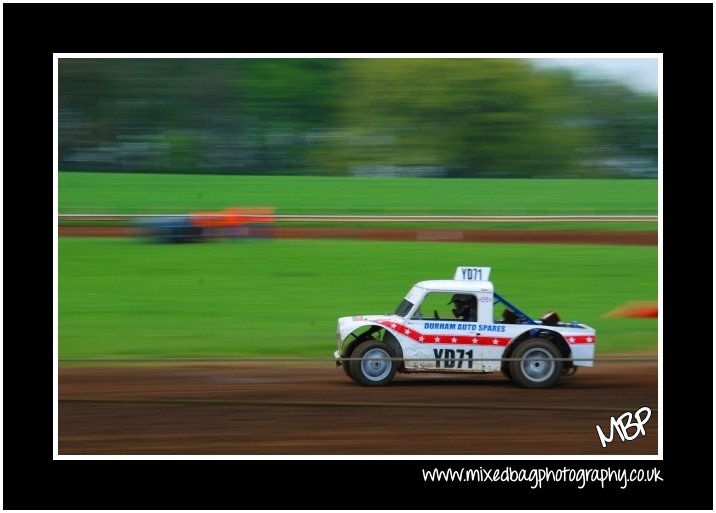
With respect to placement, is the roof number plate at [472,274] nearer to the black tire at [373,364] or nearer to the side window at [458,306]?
the side window at [458,306]

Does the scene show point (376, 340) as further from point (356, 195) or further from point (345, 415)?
point (356, 195)

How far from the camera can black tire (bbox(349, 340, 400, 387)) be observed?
8945 millimetres

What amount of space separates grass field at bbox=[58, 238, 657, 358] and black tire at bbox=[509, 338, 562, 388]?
7.59ft

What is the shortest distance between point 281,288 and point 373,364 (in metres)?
3.59

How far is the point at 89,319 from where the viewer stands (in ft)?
37.5

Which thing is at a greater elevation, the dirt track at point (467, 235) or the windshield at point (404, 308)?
the dirt track at point (467, 235)

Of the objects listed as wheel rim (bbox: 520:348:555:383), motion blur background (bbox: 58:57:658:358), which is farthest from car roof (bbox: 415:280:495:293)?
motion blur background (bbox: 58:57:658:358)

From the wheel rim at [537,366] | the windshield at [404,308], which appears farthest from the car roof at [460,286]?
the wheel rim at [537,366]

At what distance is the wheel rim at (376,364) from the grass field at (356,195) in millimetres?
3901

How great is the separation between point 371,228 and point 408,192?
3.10ft

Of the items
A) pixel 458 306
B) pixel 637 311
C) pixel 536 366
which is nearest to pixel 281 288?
pixel 458 306

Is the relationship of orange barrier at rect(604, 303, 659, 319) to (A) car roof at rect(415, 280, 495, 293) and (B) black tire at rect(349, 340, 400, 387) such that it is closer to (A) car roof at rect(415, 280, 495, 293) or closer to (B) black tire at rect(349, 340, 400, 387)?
(A) car roof at rect(415, 280, 495, 293)

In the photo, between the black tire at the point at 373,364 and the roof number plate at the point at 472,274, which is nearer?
the black tire at the point at 373,364

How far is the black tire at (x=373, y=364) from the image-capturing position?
8.95 meters
